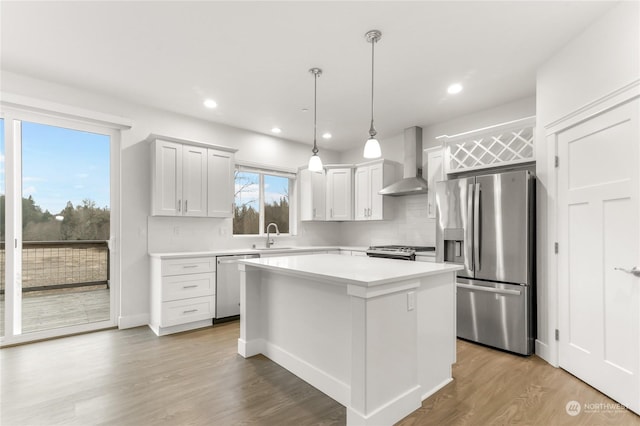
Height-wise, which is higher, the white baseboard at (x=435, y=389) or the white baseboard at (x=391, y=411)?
the white baseboard at (x=391, y=411)

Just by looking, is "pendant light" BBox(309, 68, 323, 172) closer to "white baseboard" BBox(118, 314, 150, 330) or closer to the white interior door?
the white interior door

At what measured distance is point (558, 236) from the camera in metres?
2.75

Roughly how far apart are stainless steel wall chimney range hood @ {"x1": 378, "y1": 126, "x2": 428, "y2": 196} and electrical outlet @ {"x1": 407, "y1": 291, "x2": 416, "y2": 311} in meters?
2.73

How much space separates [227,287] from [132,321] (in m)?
1.18

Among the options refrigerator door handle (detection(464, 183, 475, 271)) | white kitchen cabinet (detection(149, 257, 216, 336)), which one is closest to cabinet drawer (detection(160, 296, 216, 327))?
white kitchen cabinet (detection(149, 257, 216, 336))

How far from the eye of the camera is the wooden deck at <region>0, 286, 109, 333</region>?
3.38 meters

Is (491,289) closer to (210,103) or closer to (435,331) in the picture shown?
(435,331)

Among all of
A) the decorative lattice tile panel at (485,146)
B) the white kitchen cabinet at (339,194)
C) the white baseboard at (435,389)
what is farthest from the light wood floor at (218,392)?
the white kitchen cabinet at (339,194)

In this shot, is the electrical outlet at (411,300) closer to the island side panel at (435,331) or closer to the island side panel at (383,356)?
the island side panel at (383,356)

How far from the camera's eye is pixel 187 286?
381 centimetres

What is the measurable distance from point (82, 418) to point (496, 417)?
258 cm

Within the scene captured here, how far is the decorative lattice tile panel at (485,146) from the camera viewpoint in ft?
11.5

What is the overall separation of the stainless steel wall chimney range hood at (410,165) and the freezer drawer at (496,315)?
1686 mm

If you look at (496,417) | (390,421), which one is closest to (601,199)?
(496,417)
